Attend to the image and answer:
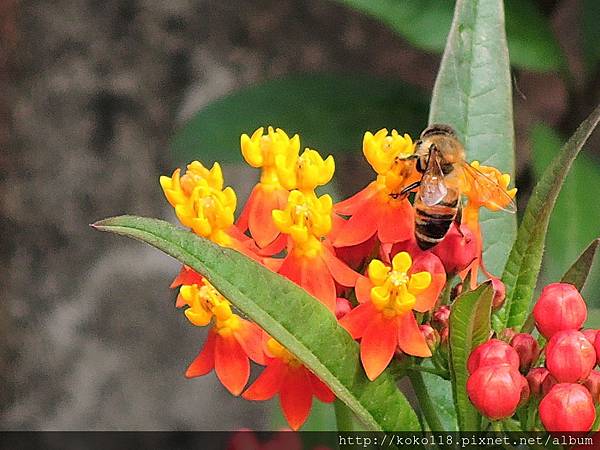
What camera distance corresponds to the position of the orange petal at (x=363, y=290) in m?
1.02

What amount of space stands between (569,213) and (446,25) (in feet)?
1.65

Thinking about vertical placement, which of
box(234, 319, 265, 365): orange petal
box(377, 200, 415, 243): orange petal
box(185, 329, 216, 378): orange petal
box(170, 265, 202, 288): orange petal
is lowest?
box(185, 329, 216, 378): orange petal

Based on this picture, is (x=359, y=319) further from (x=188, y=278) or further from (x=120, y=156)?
(x=120, y=156)

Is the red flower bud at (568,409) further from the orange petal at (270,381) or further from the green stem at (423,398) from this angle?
the orange petal at (270,381)

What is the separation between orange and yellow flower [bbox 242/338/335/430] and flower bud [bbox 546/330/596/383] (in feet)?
0.82

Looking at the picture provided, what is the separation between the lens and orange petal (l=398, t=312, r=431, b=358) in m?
1.00

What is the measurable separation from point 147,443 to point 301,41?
1.26 metres

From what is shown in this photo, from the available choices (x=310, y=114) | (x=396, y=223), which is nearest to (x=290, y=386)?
(x=396, y=223)

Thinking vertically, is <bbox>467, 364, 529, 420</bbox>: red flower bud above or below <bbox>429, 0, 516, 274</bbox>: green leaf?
below

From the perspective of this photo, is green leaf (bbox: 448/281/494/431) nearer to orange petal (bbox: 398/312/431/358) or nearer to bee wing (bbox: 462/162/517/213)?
orange petal (bbox: 398/312/431/358)

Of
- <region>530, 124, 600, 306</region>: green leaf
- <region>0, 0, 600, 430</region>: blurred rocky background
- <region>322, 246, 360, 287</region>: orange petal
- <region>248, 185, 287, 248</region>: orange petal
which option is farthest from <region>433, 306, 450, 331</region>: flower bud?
<region>0, 0, 600, 430</region>: blurred rocky background

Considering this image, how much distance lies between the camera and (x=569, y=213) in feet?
6.82

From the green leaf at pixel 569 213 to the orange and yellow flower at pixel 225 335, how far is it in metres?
1.13

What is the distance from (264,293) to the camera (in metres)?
0.90
